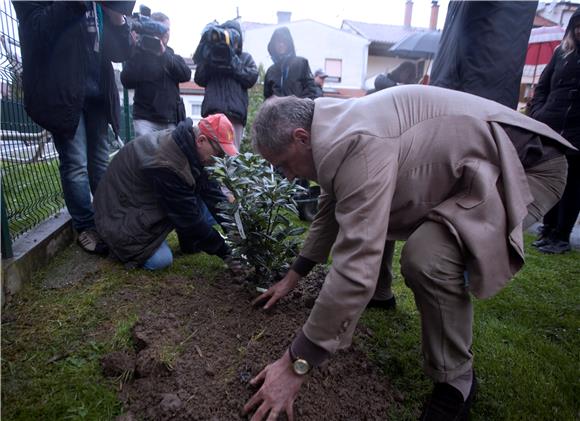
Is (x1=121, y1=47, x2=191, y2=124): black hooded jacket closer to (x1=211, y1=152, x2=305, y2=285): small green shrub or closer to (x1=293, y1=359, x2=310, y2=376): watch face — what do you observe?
(x1=211, y1=152, x2=305, y2=285): small green shrub

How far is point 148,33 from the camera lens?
399 cm

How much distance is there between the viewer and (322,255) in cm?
209

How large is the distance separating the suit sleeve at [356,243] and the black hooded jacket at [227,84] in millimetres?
3067

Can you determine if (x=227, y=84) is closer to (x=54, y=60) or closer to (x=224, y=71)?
(x=224, y=71)

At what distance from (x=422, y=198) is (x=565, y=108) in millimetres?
2914

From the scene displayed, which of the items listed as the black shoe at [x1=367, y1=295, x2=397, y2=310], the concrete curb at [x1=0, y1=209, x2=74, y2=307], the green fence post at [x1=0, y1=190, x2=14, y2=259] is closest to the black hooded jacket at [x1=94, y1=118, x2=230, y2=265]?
the concrete curb at [x1=0, y1=209, x2=74, y2=307]

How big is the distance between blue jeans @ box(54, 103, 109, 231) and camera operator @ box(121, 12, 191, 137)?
889 millimetres

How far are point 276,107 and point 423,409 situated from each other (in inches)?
52.9

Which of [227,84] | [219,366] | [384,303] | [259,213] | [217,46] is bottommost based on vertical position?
[384,303]

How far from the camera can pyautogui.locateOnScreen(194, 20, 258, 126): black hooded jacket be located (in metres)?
4.27

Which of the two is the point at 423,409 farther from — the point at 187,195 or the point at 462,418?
the point at 187,195

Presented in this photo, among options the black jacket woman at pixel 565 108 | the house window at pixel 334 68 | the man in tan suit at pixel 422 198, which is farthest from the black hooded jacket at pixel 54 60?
the house window at pixel 334 68

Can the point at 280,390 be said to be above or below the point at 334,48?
below

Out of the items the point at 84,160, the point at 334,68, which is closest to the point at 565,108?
the point at 84,160
